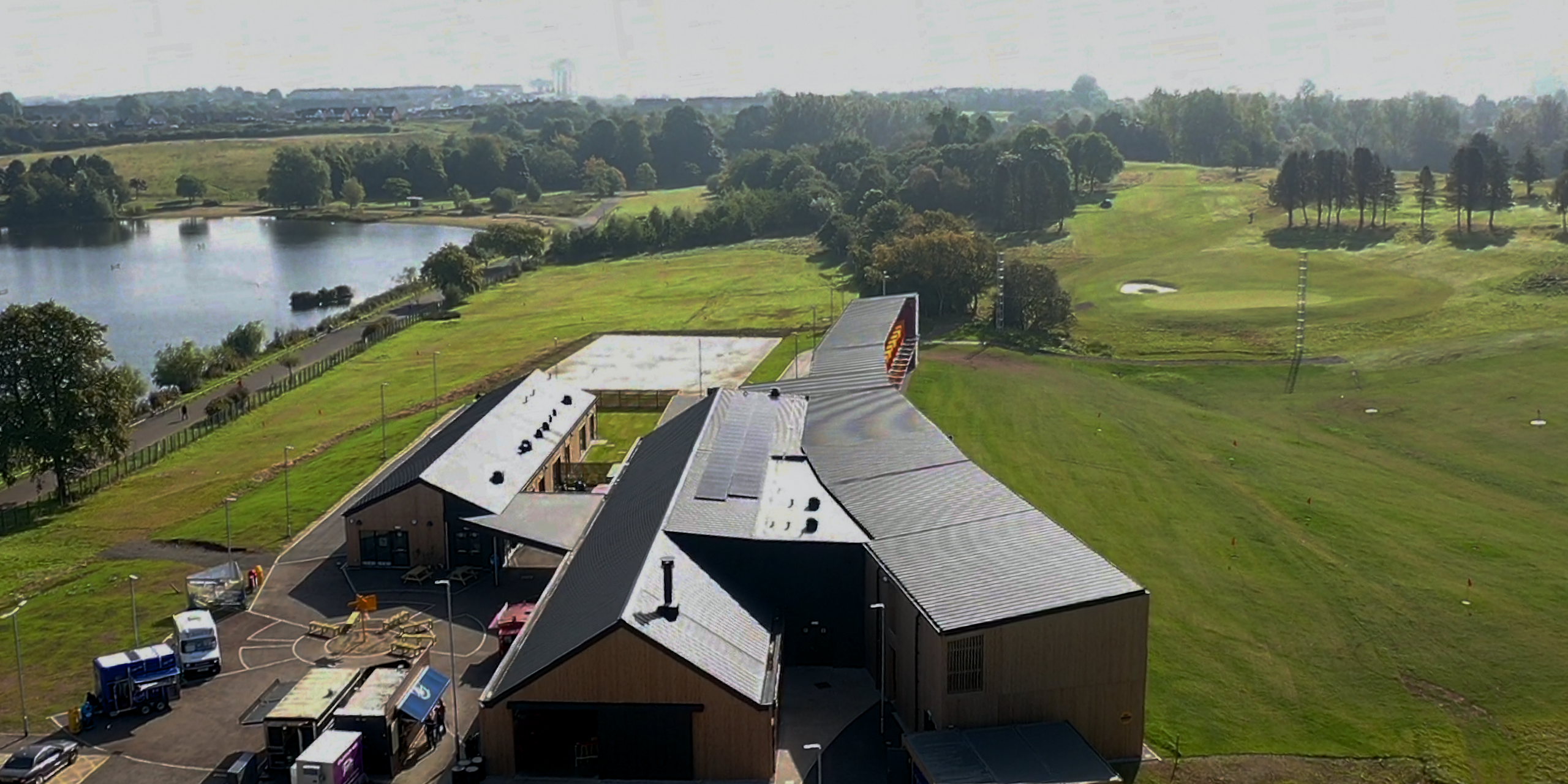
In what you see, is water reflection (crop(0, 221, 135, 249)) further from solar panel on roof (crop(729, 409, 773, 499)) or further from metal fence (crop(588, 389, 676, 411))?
solar panel on roof (crop(729, 409, 773, 499))

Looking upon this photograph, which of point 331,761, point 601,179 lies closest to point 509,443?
point 331,761

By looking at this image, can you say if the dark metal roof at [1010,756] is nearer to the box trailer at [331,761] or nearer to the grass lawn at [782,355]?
the box trailer at [331,761]

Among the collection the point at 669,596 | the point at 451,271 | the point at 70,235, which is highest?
the point at 70,235

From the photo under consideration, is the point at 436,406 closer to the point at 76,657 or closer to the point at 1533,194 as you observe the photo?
the point at 76,657

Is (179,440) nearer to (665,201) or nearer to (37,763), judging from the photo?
(37,763)

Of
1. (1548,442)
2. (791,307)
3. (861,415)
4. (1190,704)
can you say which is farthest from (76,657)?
(791,307)

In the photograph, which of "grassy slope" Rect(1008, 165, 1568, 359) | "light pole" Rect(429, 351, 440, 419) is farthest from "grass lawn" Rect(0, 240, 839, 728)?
"grassy slope" Rect(1008, 165, 1568, 359)
